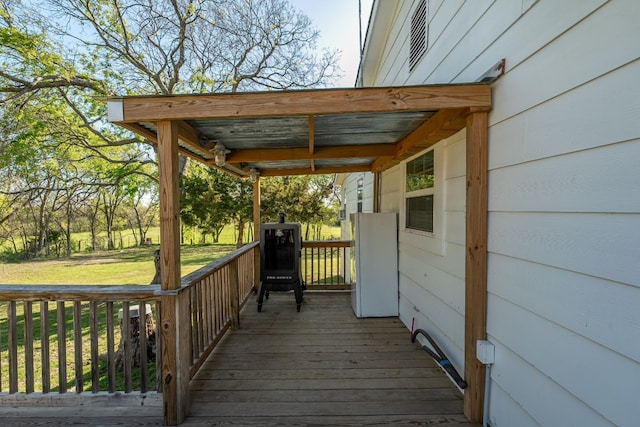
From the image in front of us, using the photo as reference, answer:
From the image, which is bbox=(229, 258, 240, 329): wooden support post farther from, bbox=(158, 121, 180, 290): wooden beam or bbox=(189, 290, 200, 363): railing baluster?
bbox=(158, 121, 180, 290): wooden beam

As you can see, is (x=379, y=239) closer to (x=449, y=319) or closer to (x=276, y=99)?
(x=449, y=319)

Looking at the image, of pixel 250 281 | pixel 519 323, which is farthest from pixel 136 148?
pixel 519 323

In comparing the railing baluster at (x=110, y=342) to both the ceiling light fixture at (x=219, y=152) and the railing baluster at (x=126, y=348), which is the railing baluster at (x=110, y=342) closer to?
the railing baluster at (x=126, y=348)

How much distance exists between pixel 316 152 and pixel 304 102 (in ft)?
5.41

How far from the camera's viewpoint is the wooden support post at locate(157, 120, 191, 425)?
2053 mm

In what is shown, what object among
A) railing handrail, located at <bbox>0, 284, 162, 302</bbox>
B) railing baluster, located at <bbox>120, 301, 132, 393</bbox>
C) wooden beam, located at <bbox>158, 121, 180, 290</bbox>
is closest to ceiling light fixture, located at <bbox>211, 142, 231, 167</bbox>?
wooden beam, located at <bbox>158, 121, 180, 290</bbox>

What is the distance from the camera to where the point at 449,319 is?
8.57 ft

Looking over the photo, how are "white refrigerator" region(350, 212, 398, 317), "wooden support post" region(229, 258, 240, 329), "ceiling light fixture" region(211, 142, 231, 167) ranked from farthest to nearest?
1. "white refrigerator" region(350, 212, 398, 317)
2. "wooden support post" region(229, 258, 240, 329)
3. "ceiling light fixture" region(211, 142, 231, 167)

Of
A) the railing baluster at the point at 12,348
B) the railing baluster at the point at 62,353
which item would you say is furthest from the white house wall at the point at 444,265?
the railing baluster at the point at 12,348

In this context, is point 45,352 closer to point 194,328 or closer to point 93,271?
point 194,328

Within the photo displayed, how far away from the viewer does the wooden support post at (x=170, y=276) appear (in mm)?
2053

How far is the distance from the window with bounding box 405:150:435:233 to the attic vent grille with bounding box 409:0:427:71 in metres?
1.15

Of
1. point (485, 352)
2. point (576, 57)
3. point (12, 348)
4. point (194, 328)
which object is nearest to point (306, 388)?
point (194, 328)

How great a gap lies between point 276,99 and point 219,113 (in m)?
0.38
